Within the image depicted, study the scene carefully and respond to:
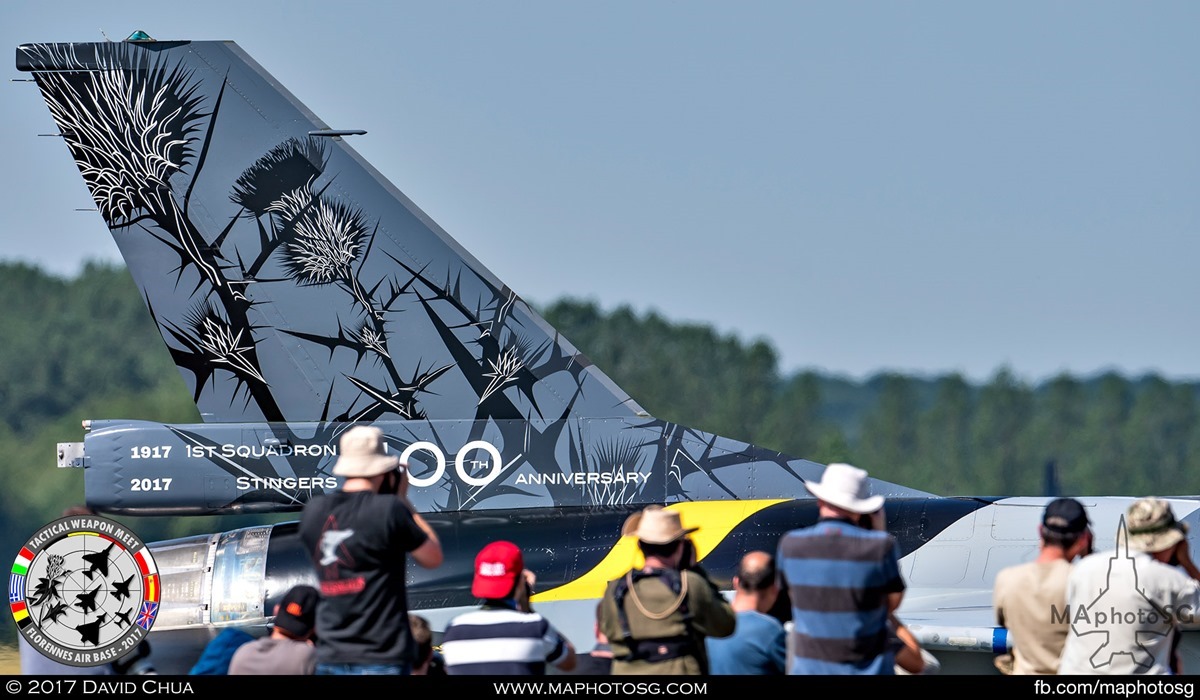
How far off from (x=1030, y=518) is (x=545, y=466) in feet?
10.9

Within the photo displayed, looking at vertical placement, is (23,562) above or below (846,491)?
below

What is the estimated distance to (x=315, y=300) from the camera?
32.5 feet

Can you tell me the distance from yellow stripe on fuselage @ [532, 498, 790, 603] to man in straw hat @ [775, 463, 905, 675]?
335 cm

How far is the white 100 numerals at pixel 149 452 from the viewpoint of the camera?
31.3ft

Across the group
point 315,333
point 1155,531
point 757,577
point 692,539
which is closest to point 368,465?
point 757,577

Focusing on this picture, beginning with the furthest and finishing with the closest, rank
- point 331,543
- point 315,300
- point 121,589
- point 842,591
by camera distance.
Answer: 1. point 315,300
2. point 121,589
3. point 331,543
4. point 842,591

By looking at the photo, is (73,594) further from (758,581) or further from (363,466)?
(758,581)

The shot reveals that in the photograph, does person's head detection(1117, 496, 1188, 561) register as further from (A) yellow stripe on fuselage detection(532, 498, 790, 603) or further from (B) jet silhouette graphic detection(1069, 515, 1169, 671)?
(A) yellow stripe on fuselage detection(532, 498, 790, 603)

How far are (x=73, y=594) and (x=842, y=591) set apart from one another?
4.63m

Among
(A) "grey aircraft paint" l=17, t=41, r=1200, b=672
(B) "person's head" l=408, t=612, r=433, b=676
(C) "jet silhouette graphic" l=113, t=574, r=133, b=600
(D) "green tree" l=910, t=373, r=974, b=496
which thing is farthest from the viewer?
(D) "green tree" l=910, t=373, r=974, b=496

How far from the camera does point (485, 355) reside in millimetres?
9859

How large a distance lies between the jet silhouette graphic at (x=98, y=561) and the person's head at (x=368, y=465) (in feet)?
8.68

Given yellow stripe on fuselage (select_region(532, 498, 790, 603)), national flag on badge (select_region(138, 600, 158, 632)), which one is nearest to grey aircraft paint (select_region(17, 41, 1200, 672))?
yellow stripe on fuselage (select_region(532, 498, 790, 603))

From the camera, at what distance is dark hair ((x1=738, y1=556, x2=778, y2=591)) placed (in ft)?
20.0
